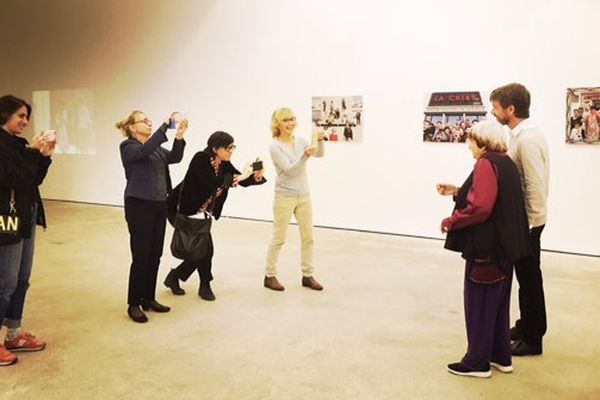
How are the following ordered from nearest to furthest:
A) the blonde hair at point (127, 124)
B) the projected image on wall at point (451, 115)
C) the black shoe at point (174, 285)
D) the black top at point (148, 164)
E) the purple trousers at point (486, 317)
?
the purple trousers at point (486, 317)
the black top at point (148, 164)
the blonde hair at point (127, 124)
the black shoe at point (174, 285)
the projected image on wall at point (451, 115)

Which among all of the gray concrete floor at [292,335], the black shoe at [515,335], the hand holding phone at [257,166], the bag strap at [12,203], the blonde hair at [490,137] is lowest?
the gray concrete floor at [292,335]

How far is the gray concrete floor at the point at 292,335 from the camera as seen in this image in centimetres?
305

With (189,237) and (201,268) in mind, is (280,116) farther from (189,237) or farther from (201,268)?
(201,268)

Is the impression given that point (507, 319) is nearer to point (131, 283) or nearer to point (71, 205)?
point (131, 283)

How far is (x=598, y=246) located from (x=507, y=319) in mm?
3306

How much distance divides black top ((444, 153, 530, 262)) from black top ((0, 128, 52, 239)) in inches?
88.6

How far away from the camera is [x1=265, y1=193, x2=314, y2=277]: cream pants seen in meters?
4.59

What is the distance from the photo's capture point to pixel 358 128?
7.16 meters

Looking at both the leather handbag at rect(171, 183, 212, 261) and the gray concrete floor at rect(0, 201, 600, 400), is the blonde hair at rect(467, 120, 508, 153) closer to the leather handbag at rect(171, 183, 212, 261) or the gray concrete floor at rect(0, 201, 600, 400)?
the gray concrete floor at rect(0, 201, 600, 400)

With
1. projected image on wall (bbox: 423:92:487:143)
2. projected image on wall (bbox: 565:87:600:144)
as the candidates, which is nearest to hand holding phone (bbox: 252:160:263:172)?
projected image on wall (bbox: 423:92:487:143)

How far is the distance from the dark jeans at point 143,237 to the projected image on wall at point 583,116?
3980 millimetres

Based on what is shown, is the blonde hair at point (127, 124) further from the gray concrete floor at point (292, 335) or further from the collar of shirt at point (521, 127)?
the collar of shirt at point (521, 127)

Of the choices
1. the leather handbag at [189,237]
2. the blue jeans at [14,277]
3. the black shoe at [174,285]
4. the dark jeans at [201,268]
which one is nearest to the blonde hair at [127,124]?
the leather handbag at [189,237]

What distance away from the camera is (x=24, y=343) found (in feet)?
11.6
